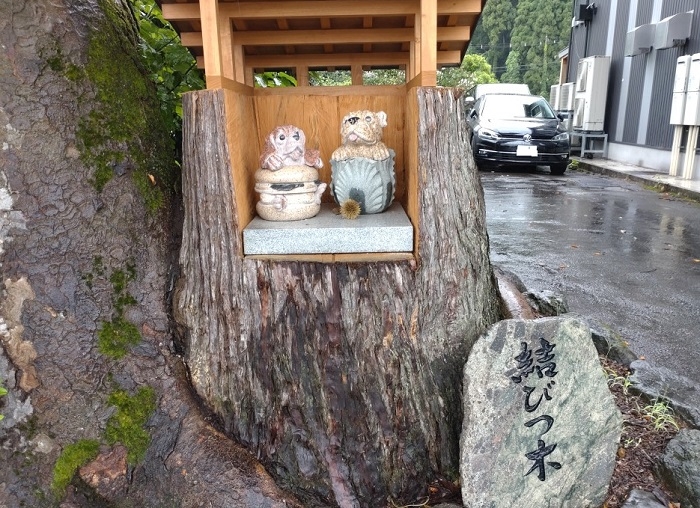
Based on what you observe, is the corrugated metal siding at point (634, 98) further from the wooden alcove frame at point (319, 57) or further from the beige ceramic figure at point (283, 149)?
the beige ceramic figure at point (283, 149)

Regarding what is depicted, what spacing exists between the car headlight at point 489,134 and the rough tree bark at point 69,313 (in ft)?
31.9

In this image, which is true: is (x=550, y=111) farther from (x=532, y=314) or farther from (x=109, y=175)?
(x=109, y=175)

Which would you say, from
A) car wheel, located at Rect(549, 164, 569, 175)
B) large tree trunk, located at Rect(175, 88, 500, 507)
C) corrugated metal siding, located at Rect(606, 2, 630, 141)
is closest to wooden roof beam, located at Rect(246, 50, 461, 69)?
large tree trunk, located at Rect(175, 88, 500, 507)

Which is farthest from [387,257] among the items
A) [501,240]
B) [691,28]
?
[691,28]

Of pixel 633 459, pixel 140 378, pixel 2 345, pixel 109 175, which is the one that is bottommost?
pixel 633 459

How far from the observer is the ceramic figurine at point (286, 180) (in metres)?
2.30

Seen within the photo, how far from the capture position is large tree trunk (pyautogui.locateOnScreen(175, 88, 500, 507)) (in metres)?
2.11

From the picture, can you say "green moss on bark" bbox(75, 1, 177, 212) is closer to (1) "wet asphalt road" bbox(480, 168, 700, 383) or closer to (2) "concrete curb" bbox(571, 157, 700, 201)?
(1) "wet asphalt road" bbox(480, 168, 700, 383)

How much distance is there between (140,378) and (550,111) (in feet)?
37.0

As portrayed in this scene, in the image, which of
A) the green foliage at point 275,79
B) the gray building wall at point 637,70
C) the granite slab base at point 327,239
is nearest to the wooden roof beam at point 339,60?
the green foliage at point 275,79

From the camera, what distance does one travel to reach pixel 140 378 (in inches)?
80.4

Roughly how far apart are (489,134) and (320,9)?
9221 millimetres

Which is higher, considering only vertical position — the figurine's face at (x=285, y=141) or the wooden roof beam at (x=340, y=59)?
the wooden roof beam at (x=340, y=59)

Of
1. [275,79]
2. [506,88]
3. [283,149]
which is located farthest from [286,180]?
[506,88]
